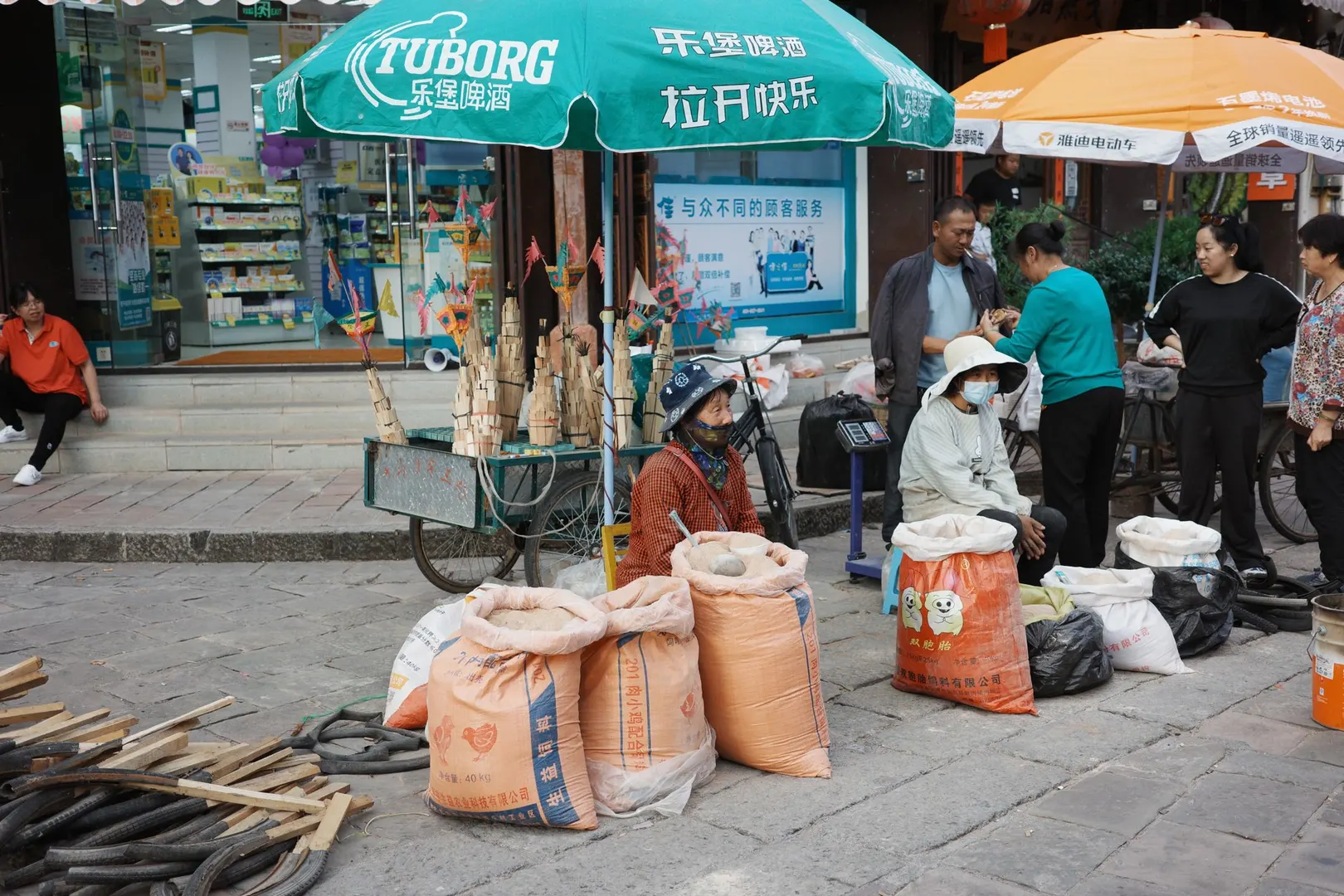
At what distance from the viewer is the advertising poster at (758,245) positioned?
10.1 meters

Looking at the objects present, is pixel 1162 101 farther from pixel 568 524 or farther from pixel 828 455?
pixel 568 524

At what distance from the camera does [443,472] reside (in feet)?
18.6

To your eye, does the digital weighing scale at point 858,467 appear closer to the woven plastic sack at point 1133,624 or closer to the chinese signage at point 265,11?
the woven plastic sack at point 1133,624

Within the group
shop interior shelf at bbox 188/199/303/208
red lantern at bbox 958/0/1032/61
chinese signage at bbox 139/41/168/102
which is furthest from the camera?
red lantern at bbox 958/0/1032/61

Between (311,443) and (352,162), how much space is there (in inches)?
102

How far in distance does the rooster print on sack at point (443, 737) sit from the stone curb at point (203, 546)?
3.40m

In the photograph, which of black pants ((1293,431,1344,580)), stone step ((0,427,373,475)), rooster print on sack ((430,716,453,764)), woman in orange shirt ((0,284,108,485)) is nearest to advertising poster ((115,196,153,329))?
woman in orange shirt ((0,284,108,485))

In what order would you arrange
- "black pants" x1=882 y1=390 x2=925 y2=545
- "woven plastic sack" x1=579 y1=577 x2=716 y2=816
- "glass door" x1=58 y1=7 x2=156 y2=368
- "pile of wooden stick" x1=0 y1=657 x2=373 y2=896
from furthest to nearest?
"glass door" x1=58 y1=7 x2=156 y2=368 < "black pants" x1=882 y1=390 x2=925 y2=545 < "woven plastic sack" x1=579 y1=577 x2=716 y2=816 < "pile of wooden stick" x1=0 y1=657 x2=373 y2=896

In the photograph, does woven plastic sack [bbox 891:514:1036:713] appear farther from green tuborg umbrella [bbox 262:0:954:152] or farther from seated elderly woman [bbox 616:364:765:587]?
green tuborg umbrella [bbox 262:0:954:152]

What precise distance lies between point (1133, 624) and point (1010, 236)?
615 cm

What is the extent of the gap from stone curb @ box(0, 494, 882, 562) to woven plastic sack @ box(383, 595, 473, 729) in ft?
8.48

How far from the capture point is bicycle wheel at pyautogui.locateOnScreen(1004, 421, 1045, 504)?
834 centimetres

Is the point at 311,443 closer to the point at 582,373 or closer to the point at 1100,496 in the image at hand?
the point at 582,373

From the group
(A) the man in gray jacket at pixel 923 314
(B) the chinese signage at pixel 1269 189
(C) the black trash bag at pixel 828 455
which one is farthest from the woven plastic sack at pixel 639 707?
(B) the chinese signage at pixel 1269 189
